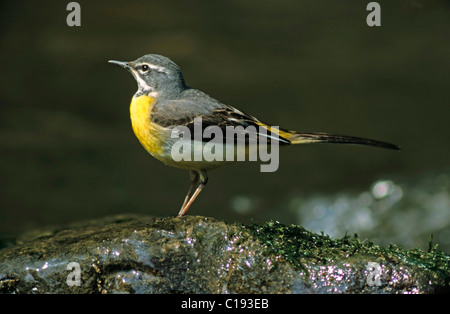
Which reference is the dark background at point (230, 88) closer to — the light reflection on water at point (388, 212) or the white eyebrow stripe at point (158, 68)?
the light reflection on water at point (388, 212)

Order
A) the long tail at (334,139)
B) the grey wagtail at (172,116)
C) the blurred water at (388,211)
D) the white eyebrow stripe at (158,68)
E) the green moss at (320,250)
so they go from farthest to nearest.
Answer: the blurred water at (388,211)
the white eyebrow stripe at (158,68)
the long tail at (334,139)
the grey wagtail at (172,116)
the green moss at (320,250)

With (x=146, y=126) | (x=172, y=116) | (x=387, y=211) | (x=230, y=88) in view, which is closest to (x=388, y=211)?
(x=387, y=211)

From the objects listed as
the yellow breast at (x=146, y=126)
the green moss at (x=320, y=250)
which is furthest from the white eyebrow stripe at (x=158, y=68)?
the green moss at (x=320, y=250)

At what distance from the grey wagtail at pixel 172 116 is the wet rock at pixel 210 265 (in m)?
1.36

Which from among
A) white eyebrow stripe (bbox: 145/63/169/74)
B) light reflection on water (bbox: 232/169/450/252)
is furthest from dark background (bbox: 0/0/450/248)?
white eyebrow stripe (bbox: 145/63/169/74)

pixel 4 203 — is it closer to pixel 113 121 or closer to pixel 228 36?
pixel 113 121

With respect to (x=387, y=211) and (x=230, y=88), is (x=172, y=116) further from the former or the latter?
(x=230, y=88)

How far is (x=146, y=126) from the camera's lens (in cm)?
693

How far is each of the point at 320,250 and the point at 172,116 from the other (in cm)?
244

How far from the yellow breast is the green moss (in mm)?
1684

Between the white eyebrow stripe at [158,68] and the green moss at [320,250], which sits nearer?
the green moss at [320,250]

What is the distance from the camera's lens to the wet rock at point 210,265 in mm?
5250

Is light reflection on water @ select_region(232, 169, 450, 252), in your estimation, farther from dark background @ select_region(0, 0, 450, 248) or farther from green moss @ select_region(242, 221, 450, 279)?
green moss @ select_region(242, 221, 450, 279)

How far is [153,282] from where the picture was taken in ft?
17.6
